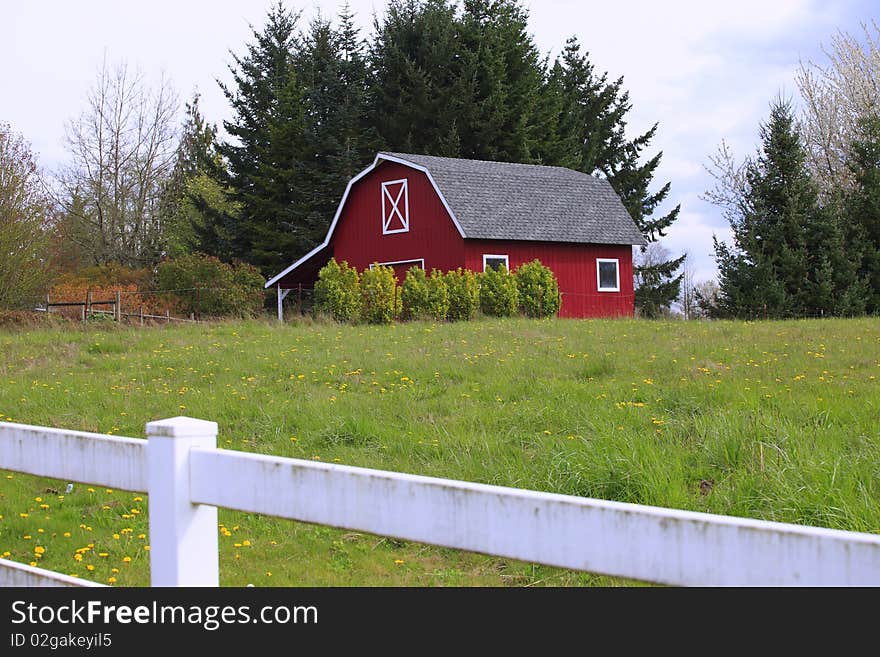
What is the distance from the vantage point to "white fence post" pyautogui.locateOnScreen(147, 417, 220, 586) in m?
2.70

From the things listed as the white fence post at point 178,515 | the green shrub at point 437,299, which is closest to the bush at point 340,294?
the green shrub at point 437,299

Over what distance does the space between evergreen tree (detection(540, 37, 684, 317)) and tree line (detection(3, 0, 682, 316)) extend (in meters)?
0.10

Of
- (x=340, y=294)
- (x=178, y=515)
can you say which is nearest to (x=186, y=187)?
(x=340, y=294)

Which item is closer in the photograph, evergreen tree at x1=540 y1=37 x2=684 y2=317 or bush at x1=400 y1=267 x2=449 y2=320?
bush at x1=400 y1=267 x2=449 y2=320

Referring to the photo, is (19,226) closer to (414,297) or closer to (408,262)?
(408,262)

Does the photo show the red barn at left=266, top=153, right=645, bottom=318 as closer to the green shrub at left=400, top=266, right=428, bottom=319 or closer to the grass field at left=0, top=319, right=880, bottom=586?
the green shrub at left=400, top=266, right=428, bottom=319

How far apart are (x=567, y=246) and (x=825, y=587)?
28.7 meters

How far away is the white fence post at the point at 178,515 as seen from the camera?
2.70 m

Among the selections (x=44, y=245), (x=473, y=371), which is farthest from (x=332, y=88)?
(x=473, y=371)

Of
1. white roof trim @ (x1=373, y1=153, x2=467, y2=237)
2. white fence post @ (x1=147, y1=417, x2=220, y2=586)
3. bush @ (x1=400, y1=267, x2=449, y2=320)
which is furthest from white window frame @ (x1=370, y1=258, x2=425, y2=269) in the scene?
white fence post @ (x1=147, y1=417, x2=220, y2=586)

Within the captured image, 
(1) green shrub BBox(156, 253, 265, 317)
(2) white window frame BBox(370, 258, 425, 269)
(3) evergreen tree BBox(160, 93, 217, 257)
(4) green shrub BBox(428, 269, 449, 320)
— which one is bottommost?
(4) green shrub BBox(428, 269, 449, 320)

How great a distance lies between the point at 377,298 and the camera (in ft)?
77.2

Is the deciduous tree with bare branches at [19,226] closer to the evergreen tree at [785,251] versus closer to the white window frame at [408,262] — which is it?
the white window frame at [408,262]

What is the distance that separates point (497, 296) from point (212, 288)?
11.3 m
